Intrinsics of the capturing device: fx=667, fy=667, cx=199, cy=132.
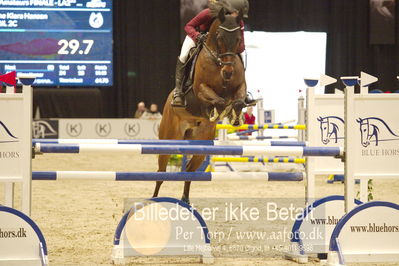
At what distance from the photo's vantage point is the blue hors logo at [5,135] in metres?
3.46

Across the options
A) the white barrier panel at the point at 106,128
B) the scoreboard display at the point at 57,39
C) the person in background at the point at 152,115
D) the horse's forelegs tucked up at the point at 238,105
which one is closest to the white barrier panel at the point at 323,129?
the horse's forelegs tucked up at the point at 238,105

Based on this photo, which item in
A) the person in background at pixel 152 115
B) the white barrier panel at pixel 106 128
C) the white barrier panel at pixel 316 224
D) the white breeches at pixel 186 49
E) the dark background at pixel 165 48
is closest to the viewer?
the white barrier panel at pixel 316 224

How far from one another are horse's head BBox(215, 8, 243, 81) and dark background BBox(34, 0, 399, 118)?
10042 millimetres

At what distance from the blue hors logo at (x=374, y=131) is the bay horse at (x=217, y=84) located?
1.71 meters

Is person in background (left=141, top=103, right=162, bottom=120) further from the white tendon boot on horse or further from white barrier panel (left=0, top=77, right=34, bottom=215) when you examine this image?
white barrier panel (left=0, top=77, right=34, bottom=215)

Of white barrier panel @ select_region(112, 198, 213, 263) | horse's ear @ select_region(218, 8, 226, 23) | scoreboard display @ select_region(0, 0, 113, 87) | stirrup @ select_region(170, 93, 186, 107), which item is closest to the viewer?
white barrier panel @ select_region(112, 198, 213, 263)

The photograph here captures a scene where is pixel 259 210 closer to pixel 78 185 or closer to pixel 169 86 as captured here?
pixel 78 185

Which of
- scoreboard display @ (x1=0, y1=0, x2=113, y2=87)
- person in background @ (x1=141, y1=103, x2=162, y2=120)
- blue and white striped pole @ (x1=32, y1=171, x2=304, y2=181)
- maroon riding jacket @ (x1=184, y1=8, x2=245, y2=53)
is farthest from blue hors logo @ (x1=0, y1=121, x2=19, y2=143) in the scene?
scoreboard display @ (x1=0, y1=0, x2=113, y2=87)

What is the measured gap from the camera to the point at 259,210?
6297 mm

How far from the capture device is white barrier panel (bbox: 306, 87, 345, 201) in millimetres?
4371

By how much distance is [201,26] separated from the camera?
5.84 meters

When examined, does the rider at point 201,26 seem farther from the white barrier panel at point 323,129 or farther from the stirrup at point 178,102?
the white barrier panel at point 323,129

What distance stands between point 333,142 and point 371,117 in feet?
2.31

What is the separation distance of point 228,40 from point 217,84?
384 mm
